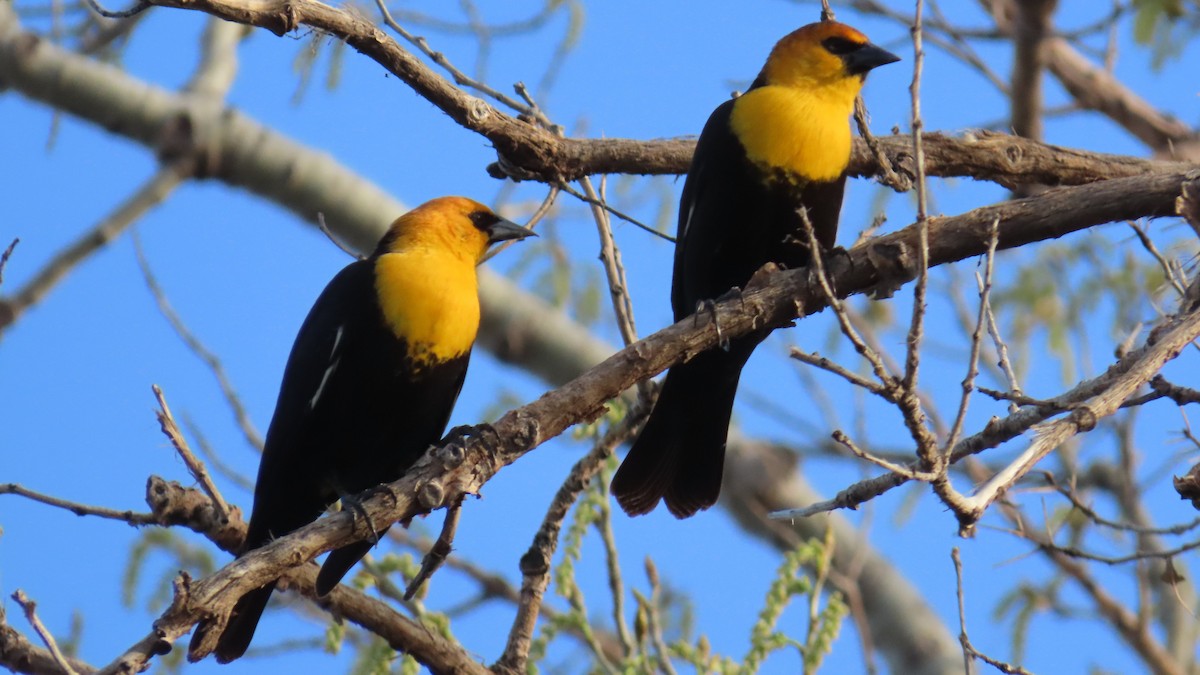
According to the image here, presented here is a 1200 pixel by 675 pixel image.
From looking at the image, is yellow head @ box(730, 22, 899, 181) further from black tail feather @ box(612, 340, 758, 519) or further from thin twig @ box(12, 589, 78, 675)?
thin twig @ box(12, 589, 78, 675)

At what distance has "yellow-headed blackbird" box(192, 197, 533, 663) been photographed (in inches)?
149

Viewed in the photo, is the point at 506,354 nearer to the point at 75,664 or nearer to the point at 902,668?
the point at 902,668

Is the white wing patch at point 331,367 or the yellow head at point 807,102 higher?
the yellow head at point 807,102

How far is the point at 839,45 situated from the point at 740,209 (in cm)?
72

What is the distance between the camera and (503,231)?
4.38 m

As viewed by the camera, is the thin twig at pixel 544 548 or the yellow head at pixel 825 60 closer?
the thin twig at pixel 544 548

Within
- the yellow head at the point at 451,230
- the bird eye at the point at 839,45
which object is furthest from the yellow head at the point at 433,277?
the bird eye at the point at 839,45

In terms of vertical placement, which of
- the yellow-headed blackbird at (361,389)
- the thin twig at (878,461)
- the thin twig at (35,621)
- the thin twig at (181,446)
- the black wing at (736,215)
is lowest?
the thin twig at (35,621)

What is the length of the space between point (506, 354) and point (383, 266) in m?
2.75

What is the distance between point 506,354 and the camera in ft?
21.9

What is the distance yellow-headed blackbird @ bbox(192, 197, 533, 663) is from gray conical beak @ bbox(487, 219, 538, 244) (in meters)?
0.36

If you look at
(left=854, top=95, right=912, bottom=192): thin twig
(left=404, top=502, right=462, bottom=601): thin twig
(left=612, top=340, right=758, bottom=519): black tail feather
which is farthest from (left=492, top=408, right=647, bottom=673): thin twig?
(left=854, top=95, right=912, bottom=192): thin twig

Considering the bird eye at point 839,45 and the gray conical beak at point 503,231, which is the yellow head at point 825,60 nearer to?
the bird eye at point 839,45

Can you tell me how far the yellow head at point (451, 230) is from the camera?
4168 millimetres
